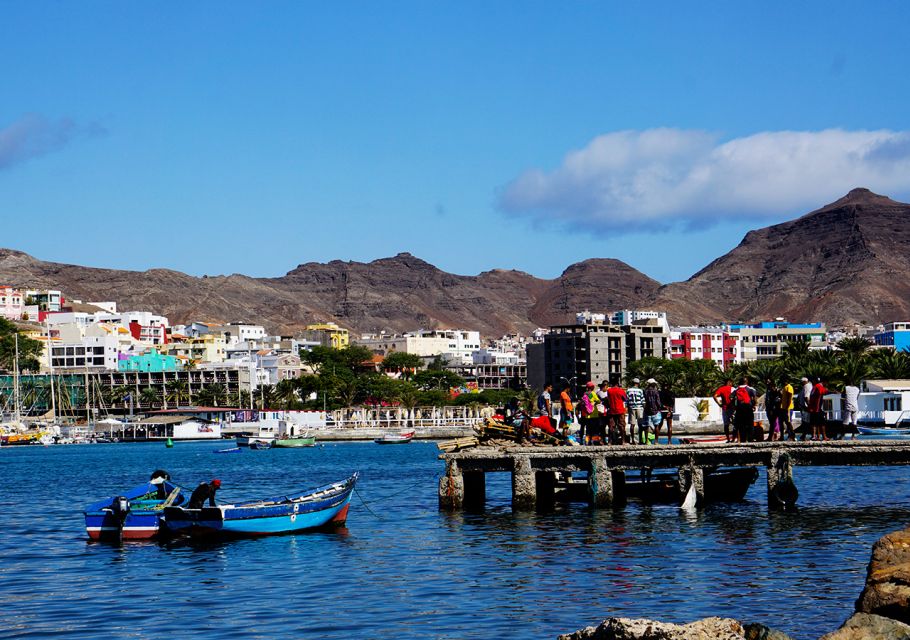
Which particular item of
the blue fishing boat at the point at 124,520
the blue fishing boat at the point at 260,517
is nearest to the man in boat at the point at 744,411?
the blue fishing boat at the point at 260,517

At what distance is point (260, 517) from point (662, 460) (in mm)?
13158

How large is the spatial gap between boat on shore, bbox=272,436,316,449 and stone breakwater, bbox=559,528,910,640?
5472 inches

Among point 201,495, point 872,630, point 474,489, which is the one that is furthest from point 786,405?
point 872,630

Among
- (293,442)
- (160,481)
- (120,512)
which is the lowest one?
(293,442)

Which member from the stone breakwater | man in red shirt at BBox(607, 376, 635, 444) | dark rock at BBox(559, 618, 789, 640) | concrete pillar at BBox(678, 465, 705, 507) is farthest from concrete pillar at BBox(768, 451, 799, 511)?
dark rock at BBox(559, 618, 789, 640)

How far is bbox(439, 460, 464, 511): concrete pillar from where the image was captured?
42.9 m

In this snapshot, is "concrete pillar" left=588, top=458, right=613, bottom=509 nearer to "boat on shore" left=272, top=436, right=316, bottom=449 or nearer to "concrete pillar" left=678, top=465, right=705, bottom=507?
"concrete pillar" left=678, top=465, right=705, bottom=507

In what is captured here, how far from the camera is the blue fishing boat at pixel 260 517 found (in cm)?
3831

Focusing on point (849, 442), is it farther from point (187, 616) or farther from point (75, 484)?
point (75, 484)

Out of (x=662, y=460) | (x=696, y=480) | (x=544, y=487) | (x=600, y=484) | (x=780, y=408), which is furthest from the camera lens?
(x=544, y=487)

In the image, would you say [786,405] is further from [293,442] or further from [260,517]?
[293,442]

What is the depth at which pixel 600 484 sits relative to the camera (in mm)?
42094

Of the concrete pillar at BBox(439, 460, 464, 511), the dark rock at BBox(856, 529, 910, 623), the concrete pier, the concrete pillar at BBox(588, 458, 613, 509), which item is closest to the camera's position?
the dark rock at BBox(856, 529, 910, 623)

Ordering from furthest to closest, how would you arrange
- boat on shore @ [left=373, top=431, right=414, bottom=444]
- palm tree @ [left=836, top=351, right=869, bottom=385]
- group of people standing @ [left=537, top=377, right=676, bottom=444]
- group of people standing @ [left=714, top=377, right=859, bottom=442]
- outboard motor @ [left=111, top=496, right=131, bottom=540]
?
boat on shore @ [left=373, top=431, right=414, bottom=444] < palm tree @ [left=836, top=351, right=869, bottom=385] < group of people standing @ [left=537, top=377, right=676, bottom=444] < group of people standing @ [left=714, top=377, right=859, bottom=442] < outboard motor @ [left=111, top=496, right=131, bottom=540]
